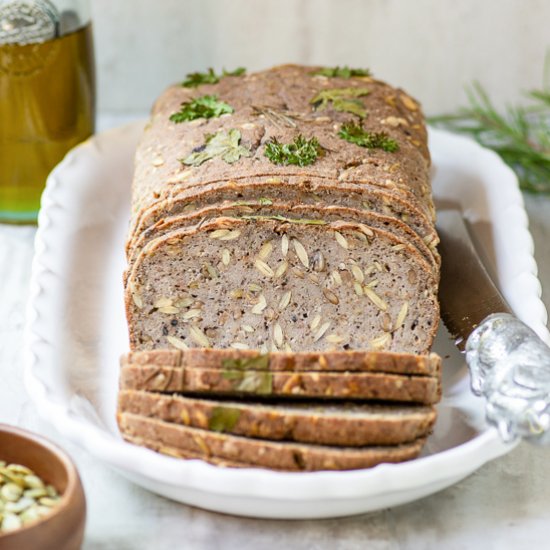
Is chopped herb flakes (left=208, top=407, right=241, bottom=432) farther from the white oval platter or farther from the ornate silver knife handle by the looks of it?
the ornate silver knife handle

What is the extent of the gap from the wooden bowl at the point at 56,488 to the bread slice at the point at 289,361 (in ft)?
1.05

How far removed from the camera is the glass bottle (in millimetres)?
3707

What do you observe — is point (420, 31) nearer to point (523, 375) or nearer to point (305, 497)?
point (523, 375)

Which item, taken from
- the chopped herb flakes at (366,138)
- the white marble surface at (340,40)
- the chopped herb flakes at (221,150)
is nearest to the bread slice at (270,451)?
the chopped herb flakes at (221,150)

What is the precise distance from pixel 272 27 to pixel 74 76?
4.32 feet

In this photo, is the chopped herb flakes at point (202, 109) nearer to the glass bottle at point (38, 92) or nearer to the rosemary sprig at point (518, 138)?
the glass bottle at point (38, 92)

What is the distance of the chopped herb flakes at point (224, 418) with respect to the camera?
2330 millimetres

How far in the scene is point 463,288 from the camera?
328 cm

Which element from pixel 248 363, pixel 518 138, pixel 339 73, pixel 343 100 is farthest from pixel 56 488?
pixel 518 138

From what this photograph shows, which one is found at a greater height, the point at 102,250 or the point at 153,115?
the point at 153,115

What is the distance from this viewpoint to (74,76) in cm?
396

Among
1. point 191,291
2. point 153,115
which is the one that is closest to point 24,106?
point 153,115

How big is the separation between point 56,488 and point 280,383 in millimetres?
591

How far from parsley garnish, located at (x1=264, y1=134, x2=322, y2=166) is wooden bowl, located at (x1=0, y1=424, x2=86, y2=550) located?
47.3 inches
